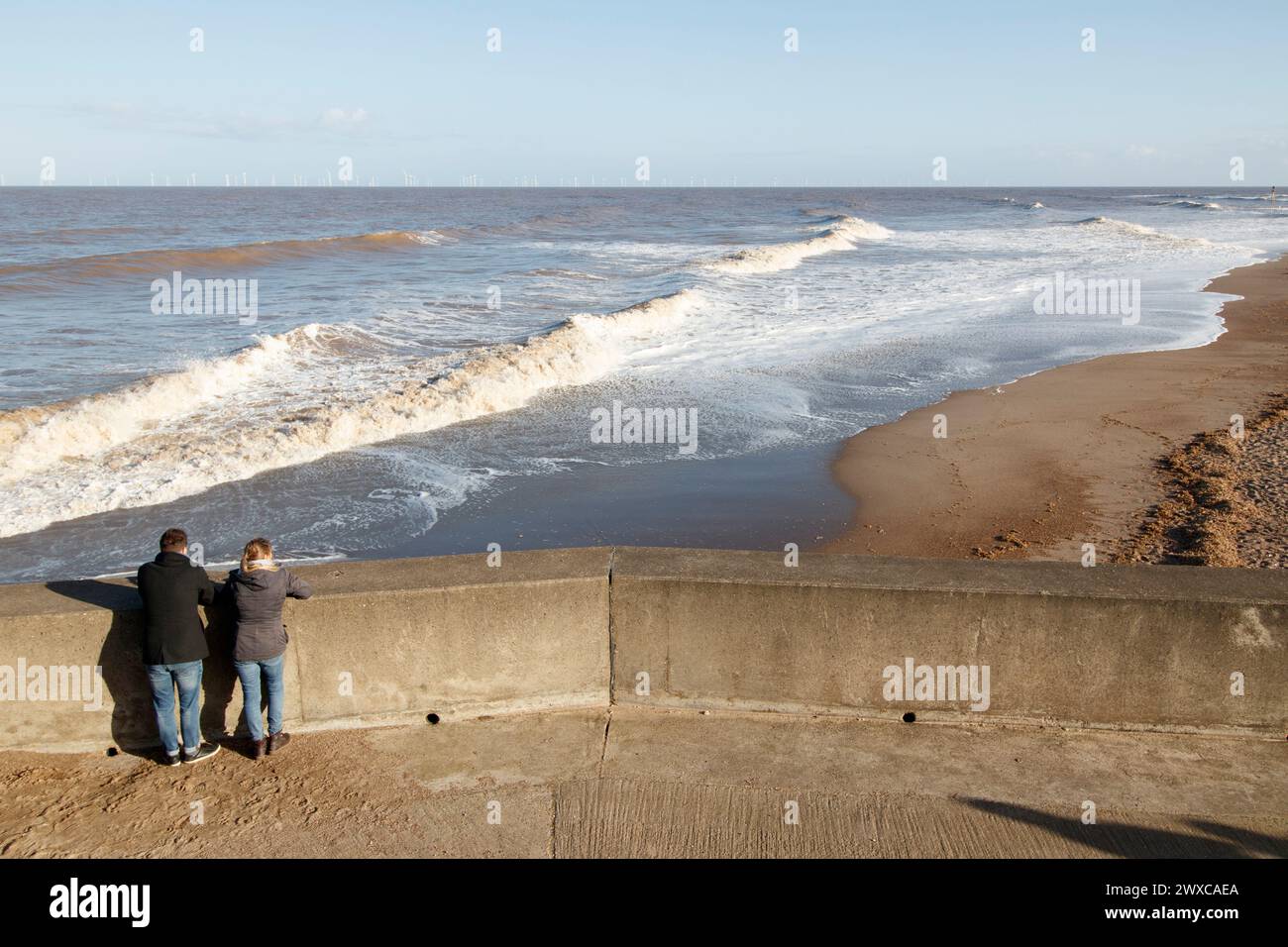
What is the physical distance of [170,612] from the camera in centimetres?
466

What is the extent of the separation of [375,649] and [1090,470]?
9042 mm

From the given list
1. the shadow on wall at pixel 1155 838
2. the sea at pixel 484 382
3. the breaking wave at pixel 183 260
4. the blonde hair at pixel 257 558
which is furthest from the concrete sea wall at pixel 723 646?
the breaking wave at pixel 183 260

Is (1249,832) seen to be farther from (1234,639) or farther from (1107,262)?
(1107,262)

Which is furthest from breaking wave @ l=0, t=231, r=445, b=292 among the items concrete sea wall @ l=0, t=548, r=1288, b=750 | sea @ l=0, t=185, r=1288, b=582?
concrete sea wall @ l=0, t=548, r=1288, b=750

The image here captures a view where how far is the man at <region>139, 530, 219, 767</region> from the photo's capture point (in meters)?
4.65

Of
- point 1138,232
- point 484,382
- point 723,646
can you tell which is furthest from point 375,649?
point 1138,232

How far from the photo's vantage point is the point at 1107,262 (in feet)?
119

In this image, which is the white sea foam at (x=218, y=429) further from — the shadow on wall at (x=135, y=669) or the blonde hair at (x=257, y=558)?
the blonde hair at (x=257, y=558)

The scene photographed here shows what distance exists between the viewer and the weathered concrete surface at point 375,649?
4793 millimetres

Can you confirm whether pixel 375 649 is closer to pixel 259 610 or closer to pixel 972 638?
pixel 259 610
